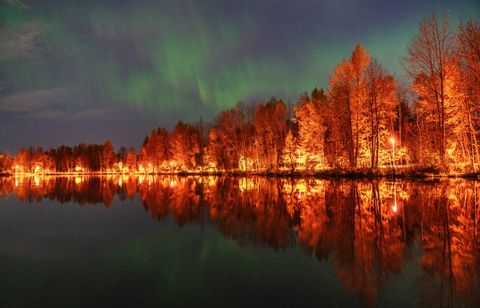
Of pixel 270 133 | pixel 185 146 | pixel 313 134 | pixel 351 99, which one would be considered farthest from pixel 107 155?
pixel 351 99

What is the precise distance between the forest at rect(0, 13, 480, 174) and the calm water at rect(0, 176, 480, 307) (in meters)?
20.0

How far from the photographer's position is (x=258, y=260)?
788cm

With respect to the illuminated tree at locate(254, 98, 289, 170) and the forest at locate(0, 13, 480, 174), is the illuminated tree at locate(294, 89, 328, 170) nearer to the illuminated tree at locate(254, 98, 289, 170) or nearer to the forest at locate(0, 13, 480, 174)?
the forest at locate(0, 13, 480, 174)

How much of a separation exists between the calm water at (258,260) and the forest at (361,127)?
65.7 feet

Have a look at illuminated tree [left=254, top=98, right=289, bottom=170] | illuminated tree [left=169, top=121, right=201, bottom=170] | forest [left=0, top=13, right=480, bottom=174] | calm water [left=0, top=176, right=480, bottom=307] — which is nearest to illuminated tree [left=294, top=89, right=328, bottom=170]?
forest [left=0, top=13, right=480, bottom=174]

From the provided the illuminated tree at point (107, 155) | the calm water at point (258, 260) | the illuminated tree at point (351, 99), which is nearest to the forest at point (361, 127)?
A: the illuminated tree at point (351, 99)

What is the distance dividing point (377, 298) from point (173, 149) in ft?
294

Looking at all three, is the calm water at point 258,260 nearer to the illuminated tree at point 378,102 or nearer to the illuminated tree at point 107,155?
the illuminated tree at point 378,102

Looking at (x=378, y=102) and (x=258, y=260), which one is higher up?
(x=378, y=102)

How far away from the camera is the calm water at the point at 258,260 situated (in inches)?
222

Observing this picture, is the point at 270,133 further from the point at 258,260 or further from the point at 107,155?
the point at 107,155

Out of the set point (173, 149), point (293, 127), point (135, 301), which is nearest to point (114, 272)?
point (135, 301)

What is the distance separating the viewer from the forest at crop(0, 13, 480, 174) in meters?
30.2

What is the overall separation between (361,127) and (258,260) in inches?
1420
